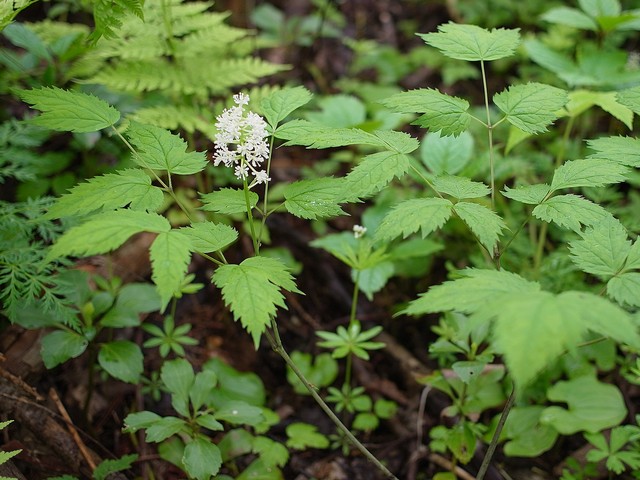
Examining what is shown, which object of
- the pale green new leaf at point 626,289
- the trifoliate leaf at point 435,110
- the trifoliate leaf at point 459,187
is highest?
the trifoliate leaf at point 435,110

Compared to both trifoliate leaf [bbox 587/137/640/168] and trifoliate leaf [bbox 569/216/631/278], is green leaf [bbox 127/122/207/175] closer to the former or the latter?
trifoliate leaf [bbox 569/216/631/278]

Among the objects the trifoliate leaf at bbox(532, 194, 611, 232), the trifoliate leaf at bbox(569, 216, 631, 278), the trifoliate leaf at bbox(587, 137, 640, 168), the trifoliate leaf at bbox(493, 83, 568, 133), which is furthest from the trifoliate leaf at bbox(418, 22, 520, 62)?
the trifoliate leaf at bbox(569, 216, 631, 278)

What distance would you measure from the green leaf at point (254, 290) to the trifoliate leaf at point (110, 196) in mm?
333

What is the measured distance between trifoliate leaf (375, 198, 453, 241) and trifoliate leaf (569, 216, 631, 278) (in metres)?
0.41

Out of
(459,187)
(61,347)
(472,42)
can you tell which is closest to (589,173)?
(459,187)

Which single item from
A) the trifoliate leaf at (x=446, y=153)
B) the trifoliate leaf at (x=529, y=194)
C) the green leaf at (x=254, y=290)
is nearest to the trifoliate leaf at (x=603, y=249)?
the trifoliate leaf at (x=529, y=194)

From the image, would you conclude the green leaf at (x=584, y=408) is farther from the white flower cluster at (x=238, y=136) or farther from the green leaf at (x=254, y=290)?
the white flower cluster at (x=238, y=136)

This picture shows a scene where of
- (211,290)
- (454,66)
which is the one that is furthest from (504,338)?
(454,66)

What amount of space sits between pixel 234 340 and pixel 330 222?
3.96 ft

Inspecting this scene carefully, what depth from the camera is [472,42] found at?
6.11ft

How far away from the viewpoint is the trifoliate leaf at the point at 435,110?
1.66 m

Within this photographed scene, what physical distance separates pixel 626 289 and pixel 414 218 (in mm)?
588

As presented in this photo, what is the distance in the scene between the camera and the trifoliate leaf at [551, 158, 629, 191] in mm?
1578

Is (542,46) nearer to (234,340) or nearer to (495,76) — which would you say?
(495,76)
